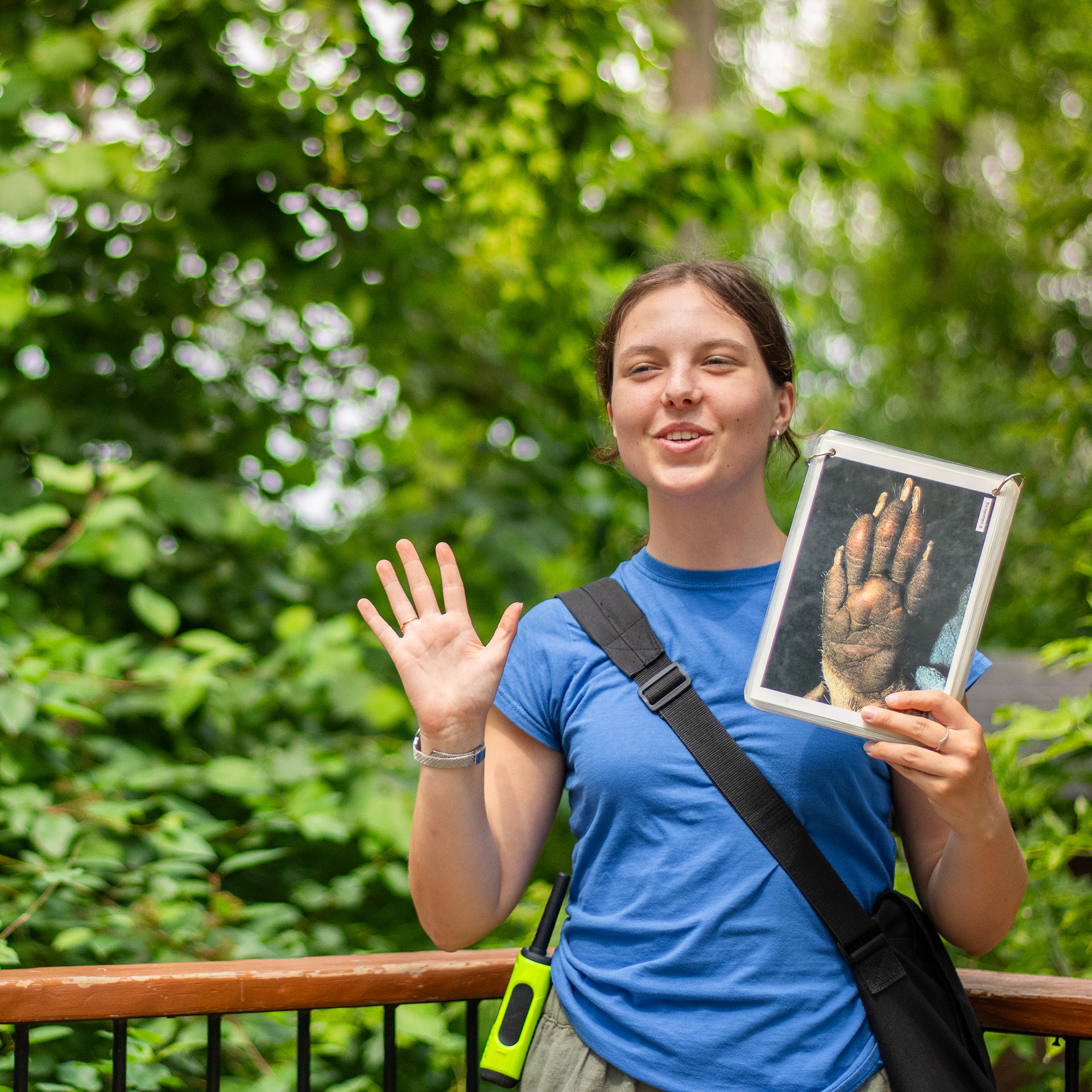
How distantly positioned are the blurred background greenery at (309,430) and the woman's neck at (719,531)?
1.73 ft

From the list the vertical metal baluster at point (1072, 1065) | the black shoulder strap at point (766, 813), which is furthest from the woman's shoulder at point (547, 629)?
the vertical metal baluster at point (1072, 1065)

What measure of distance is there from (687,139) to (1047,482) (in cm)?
271

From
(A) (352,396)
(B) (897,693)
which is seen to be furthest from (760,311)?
(A) (352,396)

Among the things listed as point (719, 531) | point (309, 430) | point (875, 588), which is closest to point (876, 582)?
point (875, 588)

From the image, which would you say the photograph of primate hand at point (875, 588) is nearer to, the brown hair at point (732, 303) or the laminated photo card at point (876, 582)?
the laminated photo card at point (876, 582)

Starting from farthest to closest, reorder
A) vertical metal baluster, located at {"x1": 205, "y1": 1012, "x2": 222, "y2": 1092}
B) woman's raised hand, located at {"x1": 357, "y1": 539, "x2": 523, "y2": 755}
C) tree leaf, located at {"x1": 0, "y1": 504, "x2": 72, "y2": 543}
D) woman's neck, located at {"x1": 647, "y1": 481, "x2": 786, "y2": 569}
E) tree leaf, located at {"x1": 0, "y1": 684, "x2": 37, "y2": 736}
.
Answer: tree leaf, located at {"x1": 0, "y1": 504, "x2": 72, "y2": 543}, tree leaf, located at {"x1": 0, "y1": 684, "x2": 37, "y2": 736}, vertical metal baluster, located at {"x1": 205, "y1": 1012, "x2": 222, "y2": 1092}, woman's neck, located at {"x1": 647, "y1": 481, "x2": 786, "y2": 569}, woman's raised hand, located at {"x1": 357, "y1": 539, "x2": 523, "y2": 755}

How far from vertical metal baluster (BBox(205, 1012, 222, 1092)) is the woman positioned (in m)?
0.42

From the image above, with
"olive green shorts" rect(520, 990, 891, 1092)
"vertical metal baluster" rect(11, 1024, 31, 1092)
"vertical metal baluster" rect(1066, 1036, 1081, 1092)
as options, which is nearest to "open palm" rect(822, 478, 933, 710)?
"olive green shorts" rect(520, 990, 891, 1092)

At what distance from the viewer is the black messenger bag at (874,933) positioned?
122 centimetres

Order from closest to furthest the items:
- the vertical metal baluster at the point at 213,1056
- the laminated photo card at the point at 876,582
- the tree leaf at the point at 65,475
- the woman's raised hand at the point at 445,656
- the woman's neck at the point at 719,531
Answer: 1. the laminated photo card at the point at 876,582
2. the woman's raised hand at the point at 445,656
3. the woman's neck at the point at 719,531
4. the vertical metal baluster at the point at 213,1056
5. the tree leaf at the point at 65,475

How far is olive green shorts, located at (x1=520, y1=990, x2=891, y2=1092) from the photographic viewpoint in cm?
125

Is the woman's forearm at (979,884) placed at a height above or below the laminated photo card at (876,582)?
below

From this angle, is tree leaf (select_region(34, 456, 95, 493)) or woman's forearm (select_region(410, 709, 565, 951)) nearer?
woman's forearm (select_region(410, 709, 565, 951))

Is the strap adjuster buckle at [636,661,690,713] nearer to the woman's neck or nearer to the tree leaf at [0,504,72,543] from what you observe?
the woman's neck
